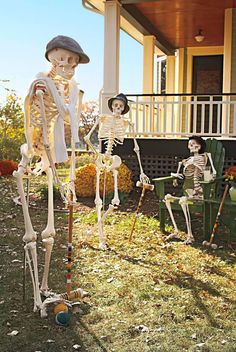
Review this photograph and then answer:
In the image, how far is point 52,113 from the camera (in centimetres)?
389

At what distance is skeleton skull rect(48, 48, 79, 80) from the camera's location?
3840 millimetres

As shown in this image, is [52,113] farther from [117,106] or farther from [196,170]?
[196,170]

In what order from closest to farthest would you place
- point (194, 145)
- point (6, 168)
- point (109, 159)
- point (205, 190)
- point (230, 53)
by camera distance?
1. point (109, 159)
2. point (205, 190)
3. point (194, 145)
4. point (230, 53)
5. point (6, 168)

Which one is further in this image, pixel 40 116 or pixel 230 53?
pixel 230 53

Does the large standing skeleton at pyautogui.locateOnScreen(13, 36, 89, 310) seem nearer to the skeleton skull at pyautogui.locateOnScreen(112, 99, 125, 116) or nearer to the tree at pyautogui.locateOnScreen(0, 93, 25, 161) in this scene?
the skeleton skull at pyautogui.locateOnScreen(112, 99, 125, 116)

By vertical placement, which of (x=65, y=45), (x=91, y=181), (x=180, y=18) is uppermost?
(x=180, y=18)

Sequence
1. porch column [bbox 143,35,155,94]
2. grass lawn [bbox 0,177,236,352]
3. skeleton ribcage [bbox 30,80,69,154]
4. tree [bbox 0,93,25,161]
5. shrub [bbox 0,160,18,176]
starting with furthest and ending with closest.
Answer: tree [bbox 0,93,25,161] → shrub [bbox 0,160,18,176] → porch column [bbox 143,35,155,94] → skeleton ribcage [bbox 30,80,69,154] → grass lawn [bbox 0,177,236,352]

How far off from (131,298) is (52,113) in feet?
5.81

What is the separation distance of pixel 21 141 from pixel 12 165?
9.24 ft

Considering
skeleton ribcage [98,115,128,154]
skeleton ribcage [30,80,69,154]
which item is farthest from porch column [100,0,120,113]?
skeleton ribcage [30,80,69,154]

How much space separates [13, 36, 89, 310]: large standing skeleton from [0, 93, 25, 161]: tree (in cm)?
1247

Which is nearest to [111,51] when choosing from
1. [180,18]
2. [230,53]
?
[180,18]

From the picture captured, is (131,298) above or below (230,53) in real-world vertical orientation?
below

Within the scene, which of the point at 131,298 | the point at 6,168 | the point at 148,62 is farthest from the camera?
the point at 6,168
